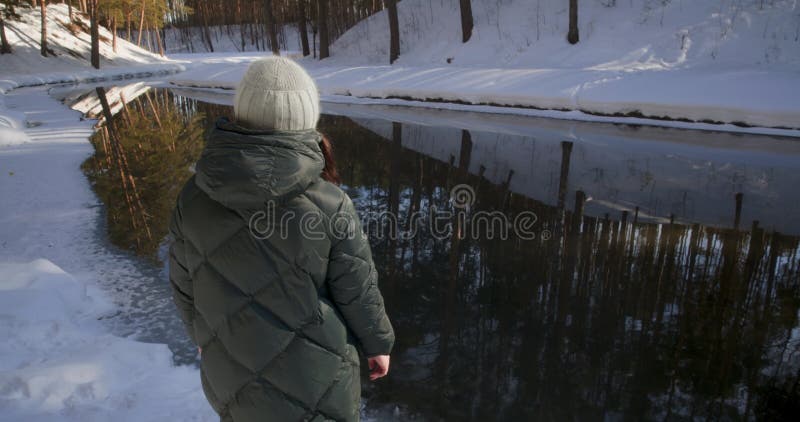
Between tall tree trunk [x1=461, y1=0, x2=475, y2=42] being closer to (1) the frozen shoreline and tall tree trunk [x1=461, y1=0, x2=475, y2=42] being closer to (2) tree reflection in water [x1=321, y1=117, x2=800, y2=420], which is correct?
(1) the frozen shoreline

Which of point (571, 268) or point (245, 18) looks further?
point (245, 18)

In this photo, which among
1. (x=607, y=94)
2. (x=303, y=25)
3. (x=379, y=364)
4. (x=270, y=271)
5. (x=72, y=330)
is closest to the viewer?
(x=270, y=271)

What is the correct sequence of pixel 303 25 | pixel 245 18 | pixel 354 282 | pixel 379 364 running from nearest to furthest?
pixel 354 282
pixel 379 364
pixel 303 25
pixel 245 18

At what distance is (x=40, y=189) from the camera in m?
7.35

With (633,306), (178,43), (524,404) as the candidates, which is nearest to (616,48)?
(633,306)

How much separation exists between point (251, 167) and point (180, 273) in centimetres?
52

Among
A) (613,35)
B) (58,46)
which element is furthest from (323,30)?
(58,46)

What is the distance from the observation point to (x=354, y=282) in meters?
1.69

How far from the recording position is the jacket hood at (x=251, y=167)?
1.48 metres

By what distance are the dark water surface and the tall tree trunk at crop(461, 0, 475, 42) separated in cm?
1264

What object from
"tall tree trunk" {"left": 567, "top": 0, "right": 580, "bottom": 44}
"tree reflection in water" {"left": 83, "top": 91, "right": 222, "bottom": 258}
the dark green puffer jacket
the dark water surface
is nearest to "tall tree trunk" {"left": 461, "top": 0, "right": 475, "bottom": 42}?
"tall tree trunk" {"left": 567, "top": 0, "right": 580, "bottom": 44}

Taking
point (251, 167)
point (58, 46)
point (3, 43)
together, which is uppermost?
point (58, 46)

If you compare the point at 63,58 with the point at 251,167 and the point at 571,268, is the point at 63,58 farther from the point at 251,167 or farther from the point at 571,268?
the point at 251,167

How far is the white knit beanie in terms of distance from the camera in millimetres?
1556
